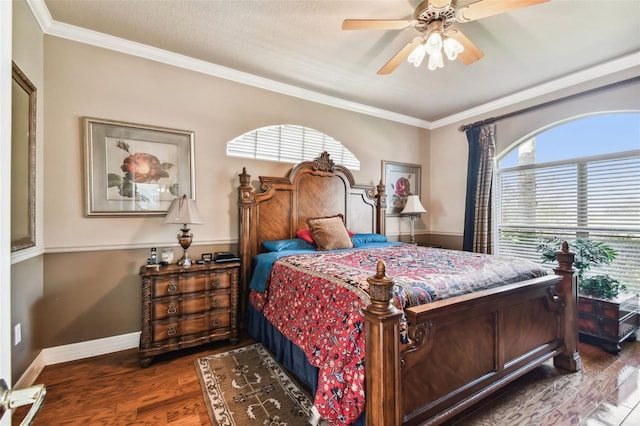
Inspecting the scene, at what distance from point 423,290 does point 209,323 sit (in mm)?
1939

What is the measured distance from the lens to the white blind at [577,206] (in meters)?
2.93

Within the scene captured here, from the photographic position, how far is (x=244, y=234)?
301 centimetres

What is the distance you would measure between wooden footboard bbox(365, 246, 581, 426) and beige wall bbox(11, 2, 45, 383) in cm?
237

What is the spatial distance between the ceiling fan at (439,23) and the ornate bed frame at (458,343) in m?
1.62

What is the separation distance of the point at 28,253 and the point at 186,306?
3.81 feet

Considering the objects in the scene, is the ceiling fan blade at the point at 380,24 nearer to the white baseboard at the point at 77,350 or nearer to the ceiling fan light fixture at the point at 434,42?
the ceiling fan light fixture at the point at 434,42

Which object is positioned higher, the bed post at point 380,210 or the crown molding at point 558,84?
the crown molding at point 558,84

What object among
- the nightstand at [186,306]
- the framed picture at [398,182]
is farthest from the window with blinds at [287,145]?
the nightstand at [186,306]

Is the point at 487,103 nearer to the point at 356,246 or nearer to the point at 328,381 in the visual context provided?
the point at 356,246

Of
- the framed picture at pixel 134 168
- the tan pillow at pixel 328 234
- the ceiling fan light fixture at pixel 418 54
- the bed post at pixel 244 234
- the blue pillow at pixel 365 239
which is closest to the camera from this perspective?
the ceiling fan light fixture at pixel 418 54

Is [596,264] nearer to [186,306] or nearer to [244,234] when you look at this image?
[244,234]

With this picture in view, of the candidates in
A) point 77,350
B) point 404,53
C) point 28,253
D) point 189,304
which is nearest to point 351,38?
point 404,53

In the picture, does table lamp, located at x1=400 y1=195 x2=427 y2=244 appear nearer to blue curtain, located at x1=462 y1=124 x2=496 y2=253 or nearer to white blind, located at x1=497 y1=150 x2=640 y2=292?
blue curtain, located at x1=462 y1=124 x2=496 y2=253

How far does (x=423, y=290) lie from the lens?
162 centimetres
